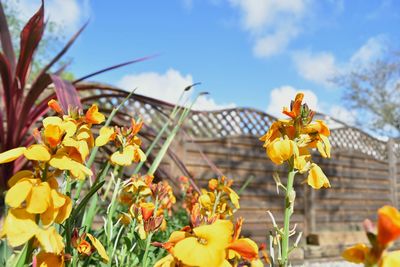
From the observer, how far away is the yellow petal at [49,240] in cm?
39

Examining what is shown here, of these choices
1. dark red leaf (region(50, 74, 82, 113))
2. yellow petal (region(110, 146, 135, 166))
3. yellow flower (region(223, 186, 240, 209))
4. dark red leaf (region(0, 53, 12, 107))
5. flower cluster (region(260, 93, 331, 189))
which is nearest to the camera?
flower cluster (region(260, 93, 331, 189))

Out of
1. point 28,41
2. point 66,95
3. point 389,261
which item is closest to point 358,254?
point 389,261

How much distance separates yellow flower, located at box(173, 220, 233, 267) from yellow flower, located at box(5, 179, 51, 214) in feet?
0.45

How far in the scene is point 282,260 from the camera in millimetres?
530

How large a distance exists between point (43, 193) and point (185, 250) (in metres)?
0.15

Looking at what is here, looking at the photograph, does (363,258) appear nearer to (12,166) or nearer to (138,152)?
(138,152)

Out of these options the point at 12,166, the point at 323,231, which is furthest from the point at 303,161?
the point at 323,231

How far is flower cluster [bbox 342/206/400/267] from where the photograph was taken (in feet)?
0.99

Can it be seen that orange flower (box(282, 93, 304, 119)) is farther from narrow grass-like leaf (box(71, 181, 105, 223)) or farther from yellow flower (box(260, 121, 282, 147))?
narrow grass-like leaf (box(71, 181, 105, 223))

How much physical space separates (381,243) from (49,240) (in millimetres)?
290

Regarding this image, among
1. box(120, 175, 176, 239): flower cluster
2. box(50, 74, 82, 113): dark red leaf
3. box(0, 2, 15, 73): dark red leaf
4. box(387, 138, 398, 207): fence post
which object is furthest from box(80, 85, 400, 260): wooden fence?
box(120, 175, 176, 239): flower cluster

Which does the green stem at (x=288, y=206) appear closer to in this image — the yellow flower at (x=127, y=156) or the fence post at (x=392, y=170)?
the yellow flower at (x=127, y=156)

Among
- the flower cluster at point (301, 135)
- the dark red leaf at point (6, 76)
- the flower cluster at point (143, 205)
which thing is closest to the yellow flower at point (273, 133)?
the flower cluster at point (301, 135)

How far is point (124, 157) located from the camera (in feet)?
2.50
